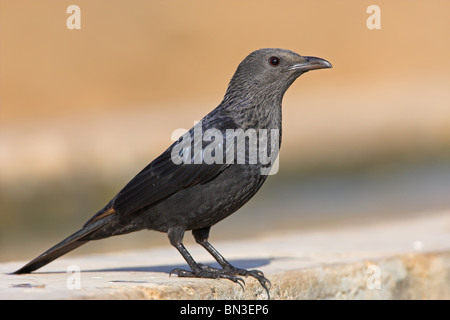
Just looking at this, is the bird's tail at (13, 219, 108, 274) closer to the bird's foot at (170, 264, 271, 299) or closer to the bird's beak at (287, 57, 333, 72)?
the bird's foot at (170, 264, 271, 299)

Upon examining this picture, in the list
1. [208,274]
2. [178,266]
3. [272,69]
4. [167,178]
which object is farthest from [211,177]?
[178,266]

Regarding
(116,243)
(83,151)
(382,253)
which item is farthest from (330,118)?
(382,253)

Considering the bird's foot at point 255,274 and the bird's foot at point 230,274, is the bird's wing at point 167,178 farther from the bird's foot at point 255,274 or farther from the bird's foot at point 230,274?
the bird's foot at point 255,274

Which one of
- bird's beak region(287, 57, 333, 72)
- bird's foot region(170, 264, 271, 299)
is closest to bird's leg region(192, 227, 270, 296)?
bird's foot region(170, 264, 271, 299)

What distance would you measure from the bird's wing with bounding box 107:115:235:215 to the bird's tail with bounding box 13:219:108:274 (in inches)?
9.0

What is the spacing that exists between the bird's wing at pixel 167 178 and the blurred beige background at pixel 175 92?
16.8 ft

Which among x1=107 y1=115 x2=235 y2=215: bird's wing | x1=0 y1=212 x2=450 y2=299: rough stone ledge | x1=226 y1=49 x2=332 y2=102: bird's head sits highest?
x1=226 y1=49 x2=332 y2=102: bird's head

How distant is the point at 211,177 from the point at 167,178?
1.13 feet

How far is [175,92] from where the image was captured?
23578mm

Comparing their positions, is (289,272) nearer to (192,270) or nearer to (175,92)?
(192,270)

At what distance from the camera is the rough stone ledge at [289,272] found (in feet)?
17.9

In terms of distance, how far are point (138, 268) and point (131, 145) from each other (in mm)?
7255

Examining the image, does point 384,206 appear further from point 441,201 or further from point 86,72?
point 86,72

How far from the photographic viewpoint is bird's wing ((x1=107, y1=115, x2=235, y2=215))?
597 cm
